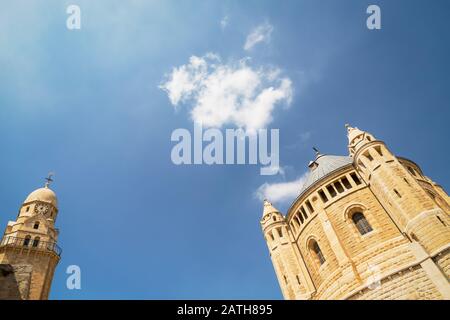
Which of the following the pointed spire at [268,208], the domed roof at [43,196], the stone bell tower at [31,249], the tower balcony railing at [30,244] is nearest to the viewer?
the stone bell tower at [31,249]

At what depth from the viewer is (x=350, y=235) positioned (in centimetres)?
2377

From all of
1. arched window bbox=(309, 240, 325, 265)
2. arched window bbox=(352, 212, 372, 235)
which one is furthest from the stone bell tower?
arched window bbox=(352, 212, 372, 235)

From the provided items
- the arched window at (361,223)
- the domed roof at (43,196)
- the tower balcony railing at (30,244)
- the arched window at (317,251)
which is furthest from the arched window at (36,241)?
the arched window at (361,223)

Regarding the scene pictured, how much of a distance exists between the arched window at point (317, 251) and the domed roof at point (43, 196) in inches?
932

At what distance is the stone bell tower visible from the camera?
66.1 feet

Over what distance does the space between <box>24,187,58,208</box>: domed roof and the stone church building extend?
20358 millimetres

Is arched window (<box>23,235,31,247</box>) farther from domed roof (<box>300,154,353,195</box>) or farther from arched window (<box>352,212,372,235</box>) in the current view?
arched window (<box>352,212,372,235</box>)

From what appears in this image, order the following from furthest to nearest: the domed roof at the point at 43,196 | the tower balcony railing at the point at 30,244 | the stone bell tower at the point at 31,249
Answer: the domed roof at the point at 43,196 → the tower balcony railing at the point at 30,244 → the stone bell tower at the point at 31,249

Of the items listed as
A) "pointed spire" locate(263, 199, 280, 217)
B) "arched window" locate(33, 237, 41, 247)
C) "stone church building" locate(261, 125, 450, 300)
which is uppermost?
"pointed spire" locate(263, 199, 280, 217)

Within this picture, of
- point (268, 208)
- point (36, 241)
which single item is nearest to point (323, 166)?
point (268, 208)

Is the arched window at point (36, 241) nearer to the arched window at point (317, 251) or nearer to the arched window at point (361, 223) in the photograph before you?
the arched window at point (317, 251)

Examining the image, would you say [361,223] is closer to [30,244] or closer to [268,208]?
[268,208]

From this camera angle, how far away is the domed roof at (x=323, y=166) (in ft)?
95.1
